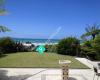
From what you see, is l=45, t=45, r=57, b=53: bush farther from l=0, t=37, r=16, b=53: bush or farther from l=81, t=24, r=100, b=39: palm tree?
l=81, t=24, r=100, b=39: palm tree

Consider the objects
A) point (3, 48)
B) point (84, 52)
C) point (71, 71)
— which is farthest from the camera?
point (3, 48)

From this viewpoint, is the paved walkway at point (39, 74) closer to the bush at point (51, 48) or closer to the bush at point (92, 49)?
the bush at point (92, 49)

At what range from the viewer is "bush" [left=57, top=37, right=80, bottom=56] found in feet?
52.2

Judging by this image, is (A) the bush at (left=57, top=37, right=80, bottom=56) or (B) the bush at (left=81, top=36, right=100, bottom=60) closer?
(B) the bush at (left=81, top=36, right=100, bottom=60)

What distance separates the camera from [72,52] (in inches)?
635

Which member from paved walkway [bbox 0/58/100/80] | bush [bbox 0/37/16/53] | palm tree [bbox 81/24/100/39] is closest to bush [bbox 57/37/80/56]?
bush [bbox 0/37/16/53]

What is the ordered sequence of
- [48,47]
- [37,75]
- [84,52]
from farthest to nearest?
1. [48,47]
2. [84,52]
3. [37,75]

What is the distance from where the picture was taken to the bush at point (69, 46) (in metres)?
15.9

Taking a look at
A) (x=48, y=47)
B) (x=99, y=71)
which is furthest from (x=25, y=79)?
(x=48, y=47)

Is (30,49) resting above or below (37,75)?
above

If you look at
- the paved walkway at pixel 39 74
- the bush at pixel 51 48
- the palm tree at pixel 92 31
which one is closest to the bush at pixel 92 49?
the paved walkway at pixel 39 74

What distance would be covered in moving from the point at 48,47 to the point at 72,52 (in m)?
3.36

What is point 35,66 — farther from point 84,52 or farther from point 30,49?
point 30,49

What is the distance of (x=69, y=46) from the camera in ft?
52.2
